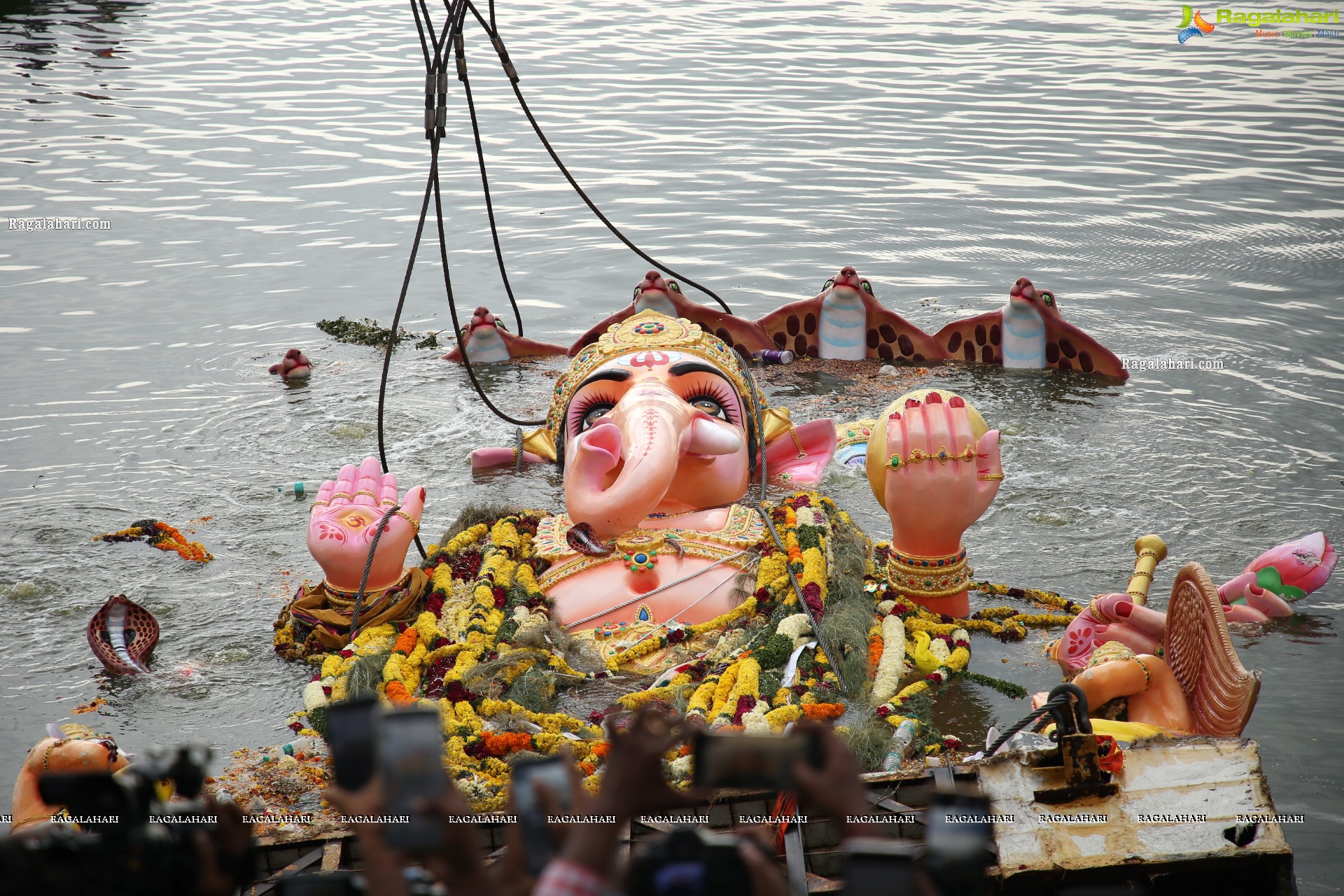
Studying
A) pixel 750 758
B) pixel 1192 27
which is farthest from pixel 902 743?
pixel 1192 27

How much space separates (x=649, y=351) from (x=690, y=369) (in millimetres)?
243

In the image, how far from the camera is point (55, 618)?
18.1 feet

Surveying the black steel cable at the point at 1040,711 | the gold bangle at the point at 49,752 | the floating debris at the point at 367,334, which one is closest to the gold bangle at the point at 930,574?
the black steel cable at the point at 1040,711

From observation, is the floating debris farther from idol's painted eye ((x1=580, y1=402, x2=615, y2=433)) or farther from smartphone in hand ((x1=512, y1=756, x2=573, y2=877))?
smartphone in hand ((x1=512, y1=756, x2=573, y2=877))

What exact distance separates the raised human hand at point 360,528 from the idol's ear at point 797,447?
1.76 metres

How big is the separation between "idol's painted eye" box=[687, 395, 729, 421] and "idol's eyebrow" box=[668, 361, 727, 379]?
107 millimetres

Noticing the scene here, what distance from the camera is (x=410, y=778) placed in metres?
1.46

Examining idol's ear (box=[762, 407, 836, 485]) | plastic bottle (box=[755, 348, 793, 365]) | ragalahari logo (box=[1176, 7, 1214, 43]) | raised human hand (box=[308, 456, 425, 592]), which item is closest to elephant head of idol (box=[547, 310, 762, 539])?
idol's ear (box=[762, 407, 836, 485])

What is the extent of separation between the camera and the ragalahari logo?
59.4ft

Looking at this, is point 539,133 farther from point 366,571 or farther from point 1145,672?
point 1145,672

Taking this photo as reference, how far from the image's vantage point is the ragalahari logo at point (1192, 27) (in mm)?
18094

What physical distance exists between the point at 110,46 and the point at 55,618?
670 inches

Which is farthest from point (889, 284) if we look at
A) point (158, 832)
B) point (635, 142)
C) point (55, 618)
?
point (158, 832)

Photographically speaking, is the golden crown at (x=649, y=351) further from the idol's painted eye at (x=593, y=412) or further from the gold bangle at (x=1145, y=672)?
Result: the gold bangle at (x=1145, y=672)
